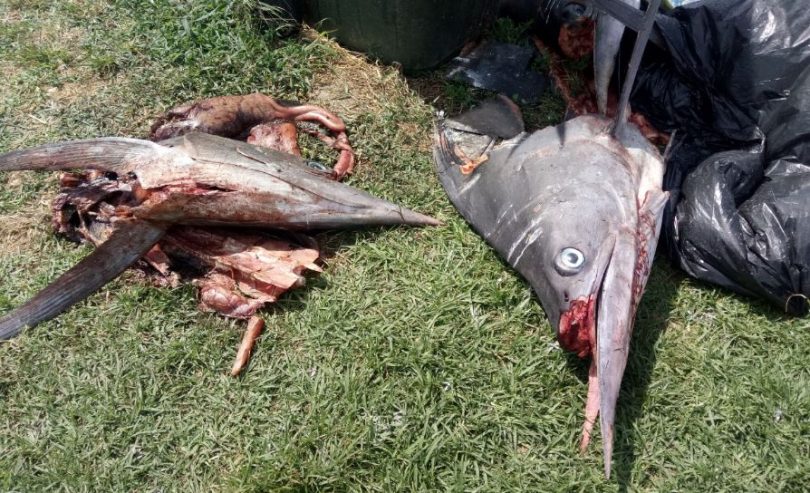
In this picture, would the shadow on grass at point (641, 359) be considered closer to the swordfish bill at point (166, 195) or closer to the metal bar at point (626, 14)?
the metal bar at point (626, 14)

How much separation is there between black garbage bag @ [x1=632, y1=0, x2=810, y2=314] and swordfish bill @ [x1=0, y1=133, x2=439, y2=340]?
1990 millimetres

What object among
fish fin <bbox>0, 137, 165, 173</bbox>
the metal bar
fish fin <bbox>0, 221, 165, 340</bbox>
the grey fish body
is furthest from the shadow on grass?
fish fin <bbox>0, 137, 165, 173</bbox>

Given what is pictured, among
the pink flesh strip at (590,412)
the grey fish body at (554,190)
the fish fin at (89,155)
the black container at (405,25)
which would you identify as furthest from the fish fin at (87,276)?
the pink flesh strip at (590,412)

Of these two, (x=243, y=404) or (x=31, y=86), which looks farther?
(x=31, y=86)

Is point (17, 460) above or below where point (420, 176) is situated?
below

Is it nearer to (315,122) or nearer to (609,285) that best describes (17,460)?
(315,122)

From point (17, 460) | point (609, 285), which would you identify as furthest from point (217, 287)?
point (609, 285)

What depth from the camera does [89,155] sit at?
3.24 meters

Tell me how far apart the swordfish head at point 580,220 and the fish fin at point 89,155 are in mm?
1705

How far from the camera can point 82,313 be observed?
3.27 metres

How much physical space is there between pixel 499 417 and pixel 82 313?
7.27 feet

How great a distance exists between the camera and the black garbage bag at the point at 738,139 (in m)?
3.17

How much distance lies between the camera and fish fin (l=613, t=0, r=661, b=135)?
300cm

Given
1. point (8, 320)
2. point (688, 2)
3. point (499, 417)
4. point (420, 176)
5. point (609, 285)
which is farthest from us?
point (688, 2)
